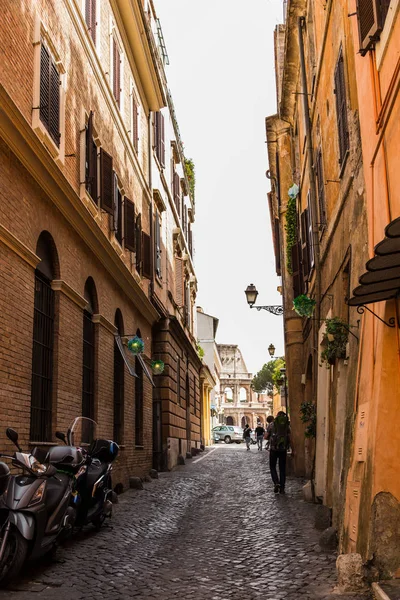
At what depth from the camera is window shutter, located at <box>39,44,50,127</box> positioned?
10805mm

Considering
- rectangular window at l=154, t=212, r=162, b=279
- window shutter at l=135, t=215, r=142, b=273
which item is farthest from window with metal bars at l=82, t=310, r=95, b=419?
rectangular window at l=154, t=212, r=162, b=279

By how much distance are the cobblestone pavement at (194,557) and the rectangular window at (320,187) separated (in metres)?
5.32

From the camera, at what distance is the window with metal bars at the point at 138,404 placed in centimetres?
1859

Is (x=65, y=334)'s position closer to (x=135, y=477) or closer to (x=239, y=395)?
(x=135, y=477)

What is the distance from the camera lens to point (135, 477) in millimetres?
16250

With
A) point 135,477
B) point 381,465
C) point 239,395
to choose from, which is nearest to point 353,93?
point 381,465

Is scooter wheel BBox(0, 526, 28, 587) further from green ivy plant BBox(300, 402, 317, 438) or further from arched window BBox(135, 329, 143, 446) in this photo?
arched window BBox(135, 329, 143, 446)

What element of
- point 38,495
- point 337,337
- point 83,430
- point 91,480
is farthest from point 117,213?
point 38,495

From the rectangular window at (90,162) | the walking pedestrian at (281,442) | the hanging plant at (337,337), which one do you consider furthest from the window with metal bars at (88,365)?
the hanging plant at (337,337)

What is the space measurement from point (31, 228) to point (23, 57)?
2.44m

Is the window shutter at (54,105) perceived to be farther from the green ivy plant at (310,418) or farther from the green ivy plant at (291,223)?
the green ivy plant at (291,223)

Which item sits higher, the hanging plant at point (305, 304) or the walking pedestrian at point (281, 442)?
the hanging plant at point (305, 304)

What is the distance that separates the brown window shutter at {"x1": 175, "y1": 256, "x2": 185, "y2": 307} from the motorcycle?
18.1 meters

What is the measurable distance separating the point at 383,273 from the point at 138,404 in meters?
13.5
